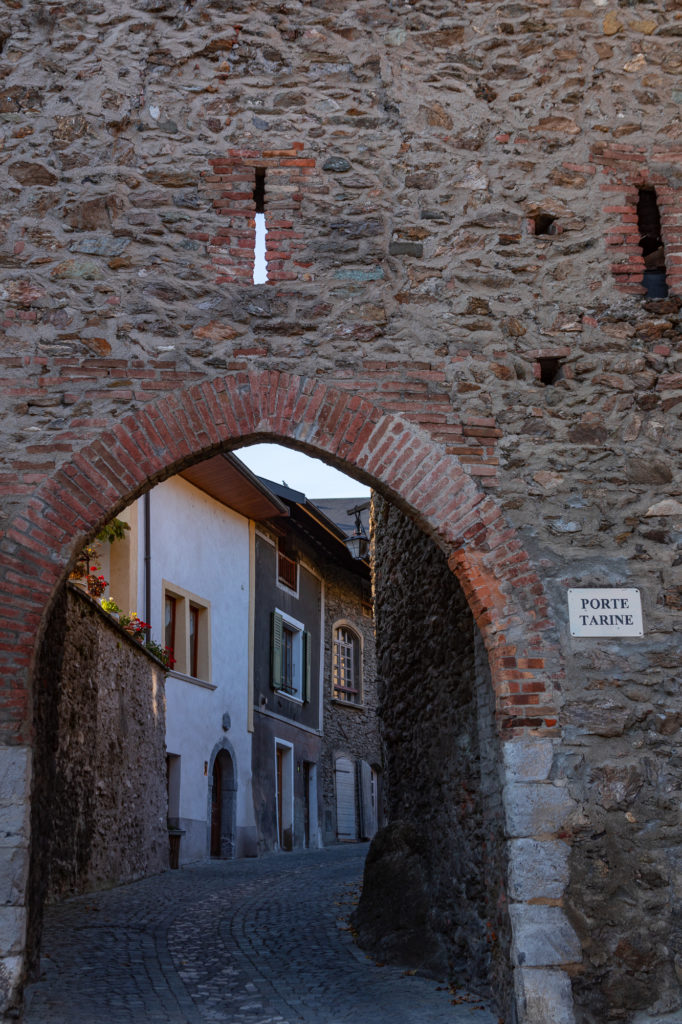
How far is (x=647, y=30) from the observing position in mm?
6207

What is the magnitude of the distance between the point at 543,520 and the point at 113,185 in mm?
2890

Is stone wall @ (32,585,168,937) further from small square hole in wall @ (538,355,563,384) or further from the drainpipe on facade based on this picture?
small square hole in wall @ (538,355,563,384)

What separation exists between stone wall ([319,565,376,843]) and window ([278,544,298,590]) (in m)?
1.89

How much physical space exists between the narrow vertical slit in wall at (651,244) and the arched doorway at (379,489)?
1.57 m

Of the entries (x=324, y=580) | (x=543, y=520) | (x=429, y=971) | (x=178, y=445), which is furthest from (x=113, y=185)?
(x=324, y=580)

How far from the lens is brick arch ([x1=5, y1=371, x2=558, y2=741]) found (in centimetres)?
516

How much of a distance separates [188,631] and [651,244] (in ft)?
36.3

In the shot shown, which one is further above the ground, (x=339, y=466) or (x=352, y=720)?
(x=339, y=466)

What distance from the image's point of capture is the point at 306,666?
20.7 m

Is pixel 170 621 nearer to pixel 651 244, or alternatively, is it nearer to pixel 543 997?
pixel 651 244

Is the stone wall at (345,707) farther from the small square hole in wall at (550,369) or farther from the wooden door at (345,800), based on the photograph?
the small square hole in wall at (550,369)

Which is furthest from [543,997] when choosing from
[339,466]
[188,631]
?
[188,631]

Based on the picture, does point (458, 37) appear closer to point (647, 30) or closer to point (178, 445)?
point (647, 30)

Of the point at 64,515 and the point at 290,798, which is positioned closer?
the point at 64,515
